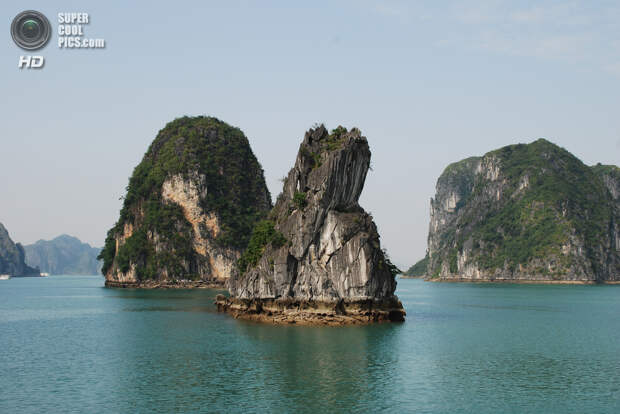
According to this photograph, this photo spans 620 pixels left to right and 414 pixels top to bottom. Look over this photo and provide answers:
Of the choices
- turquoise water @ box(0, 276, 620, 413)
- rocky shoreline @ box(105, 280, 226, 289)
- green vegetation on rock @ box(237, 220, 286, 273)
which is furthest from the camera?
rocky shoreline @ box(105, 280, 226, 289)

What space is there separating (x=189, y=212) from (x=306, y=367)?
429ft

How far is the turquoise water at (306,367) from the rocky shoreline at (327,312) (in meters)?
2.28

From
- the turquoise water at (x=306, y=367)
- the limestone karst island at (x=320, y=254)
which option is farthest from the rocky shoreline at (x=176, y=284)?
the turquoise water at (x=306, y=367)

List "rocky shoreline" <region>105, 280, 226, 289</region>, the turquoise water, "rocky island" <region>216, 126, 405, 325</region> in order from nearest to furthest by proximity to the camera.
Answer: the turquoise water
"rocky island" <region>216, 126, 405, 325</region>
"rocky shoreline" <region>105, 280, 226, 289</region>

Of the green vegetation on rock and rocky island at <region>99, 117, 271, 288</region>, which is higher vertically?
rocky island at <region>99, 117, 271, 288</region>

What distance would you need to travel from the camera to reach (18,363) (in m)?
45.6

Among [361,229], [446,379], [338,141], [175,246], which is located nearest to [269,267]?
[361,229]

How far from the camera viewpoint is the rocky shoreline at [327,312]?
63.7 meters

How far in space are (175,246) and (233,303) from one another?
91.1 metres

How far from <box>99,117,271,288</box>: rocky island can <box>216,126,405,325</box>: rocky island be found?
94.6 meters

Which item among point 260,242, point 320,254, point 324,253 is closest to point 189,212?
point 260,242

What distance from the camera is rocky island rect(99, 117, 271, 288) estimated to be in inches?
6447

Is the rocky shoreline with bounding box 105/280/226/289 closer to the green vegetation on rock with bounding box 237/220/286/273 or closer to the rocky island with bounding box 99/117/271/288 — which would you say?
the rocky island with bounding box 99/117/271/288

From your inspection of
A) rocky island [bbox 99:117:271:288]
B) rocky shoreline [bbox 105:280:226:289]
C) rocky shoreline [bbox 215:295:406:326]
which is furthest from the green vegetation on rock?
rocky island [bbox 99:117:271:288]
